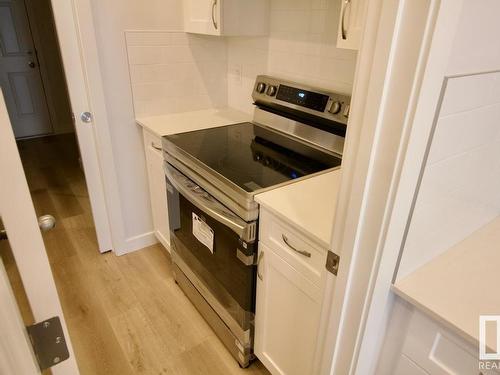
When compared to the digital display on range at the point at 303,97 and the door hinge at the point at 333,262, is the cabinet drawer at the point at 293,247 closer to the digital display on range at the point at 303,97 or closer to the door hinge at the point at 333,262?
the door hinge at the point at 333,262

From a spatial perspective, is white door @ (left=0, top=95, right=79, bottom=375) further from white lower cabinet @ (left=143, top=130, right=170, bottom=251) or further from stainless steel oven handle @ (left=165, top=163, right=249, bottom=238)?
white lower cabinet @ (left=143, top=130, right=170, bottom=251)

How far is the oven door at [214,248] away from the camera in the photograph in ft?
4.46

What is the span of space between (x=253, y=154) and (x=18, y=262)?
4.05ft

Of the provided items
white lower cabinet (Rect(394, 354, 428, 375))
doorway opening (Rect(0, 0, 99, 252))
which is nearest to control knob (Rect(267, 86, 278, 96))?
white lower cabinet (Rect(394, 354, 428, 375))

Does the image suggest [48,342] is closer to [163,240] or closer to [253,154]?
[253,154]

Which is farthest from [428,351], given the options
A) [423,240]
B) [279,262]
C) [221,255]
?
[221,255]

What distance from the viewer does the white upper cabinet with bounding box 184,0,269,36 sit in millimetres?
1792

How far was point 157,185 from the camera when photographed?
2.17 meters

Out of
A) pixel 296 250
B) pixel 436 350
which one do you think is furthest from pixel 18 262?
pixel 436 350

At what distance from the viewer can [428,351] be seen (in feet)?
2.90

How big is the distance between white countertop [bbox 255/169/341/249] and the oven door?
14 centimetres

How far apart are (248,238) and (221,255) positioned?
0.88 feet

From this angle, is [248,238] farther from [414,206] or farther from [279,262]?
[414,206]

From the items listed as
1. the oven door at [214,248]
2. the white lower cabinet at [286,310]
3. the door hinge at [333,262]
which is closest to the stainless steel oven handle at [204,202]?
the oven door at [214,248]
